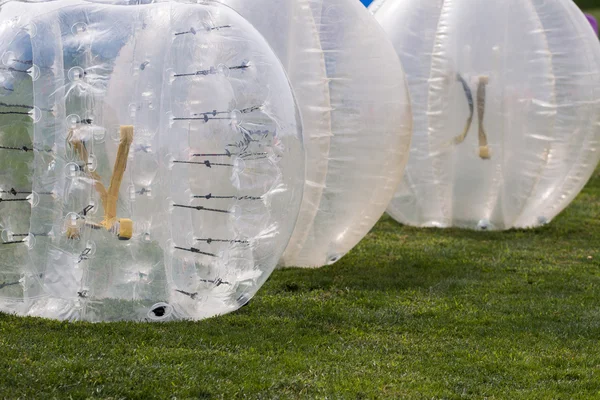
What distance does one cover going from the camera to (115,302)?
5.79 m

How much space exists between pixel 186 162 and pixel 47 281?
1.05 metres

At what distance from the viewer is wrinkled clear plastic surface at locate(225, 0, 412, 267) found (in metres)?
7.41

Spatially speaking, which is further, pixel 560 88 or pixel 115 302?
pixel 560 88

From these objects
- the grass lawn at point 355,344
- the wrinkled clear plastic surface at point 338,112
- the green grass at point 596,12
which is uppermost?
the wrinkled clear plastic surface at point 338,112

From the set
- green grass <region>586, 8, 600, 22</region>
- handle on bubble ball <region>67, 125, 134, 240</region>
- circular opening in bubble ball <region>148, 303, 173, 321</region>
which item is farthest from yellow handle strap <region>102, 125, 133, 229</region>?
green grass <region>586, 8, 600, 22</region>

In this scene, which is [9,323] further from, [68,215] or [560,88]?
[560,88]

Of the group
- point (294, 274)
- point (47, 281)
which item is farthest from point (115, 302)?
point (294, 274)

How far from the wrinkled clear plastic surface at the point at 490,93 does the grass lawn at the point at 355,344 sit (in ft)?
4.95

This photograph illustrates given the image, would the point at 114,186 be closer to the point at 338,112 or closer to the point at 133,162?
the point at 133,162

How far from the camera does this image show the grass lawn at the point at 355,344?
4938mm

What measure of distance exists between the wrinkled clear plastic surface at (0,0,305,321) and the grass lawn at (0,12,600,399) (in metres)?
0.26

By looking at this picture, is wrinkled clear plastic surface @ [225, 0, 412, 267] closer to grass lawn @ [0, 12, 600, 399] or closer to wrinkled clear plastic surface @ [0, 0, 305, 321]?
grass lawn @ [0, 12, 600, 399]

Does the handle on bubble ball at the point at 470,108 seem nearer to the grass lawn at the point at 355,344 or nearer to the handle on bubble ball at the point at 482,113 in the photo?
the handle on bubble ball at the point at 482,113

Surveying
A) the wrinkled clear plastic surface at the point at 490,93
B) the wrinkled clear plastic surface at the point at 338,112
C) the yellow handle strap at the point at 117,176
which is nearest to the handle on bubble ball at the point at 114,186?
the yellow handle strap at the point at 117,176
